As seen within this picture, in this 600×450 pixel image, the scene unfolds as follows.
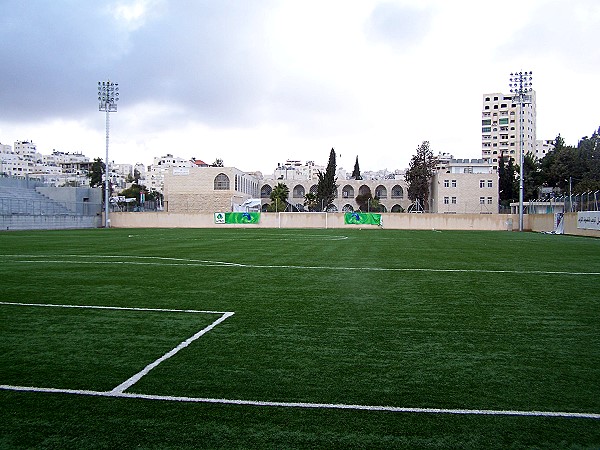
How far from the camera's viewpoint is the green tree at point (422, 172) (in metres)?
94.6

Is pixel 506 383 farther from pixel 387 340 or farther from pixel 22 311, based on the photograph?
pixel 22 311

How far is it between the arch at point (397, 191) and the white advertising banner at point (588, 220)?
79.1m

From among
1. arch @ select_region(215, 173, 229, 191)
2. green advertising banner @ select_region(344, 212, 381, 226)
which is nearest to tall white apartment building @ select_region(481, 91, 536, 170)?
arch @ select_region(215, 173, 229, 191)

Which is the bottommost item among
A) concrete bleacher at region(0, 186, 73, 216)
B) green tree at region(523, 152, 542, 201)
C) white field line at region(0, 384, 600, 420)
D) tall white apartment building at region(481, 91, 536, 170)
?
white field line at region(0, 384, 600, 420)

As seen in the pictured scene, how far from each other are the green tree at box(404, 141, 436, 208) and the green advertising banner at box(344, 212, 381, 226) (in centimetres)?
3924

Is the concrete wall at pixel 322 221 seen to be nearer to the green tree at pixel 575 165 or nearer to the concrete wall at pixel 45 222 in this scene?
the concrete wall at pixel 45 222

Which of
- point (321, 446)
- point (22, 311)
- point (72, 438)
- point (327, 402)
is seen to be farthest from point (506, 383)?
point (22, 311)

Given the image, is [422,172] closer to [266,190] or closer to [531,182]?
[531,182]

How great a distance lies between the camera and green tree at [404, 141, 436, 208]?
9456 cm

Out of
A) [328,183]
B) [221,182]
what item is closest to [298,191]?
[328,183]

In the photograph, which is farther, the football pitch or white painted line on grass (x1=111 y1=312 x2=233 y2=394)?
white painted line on grass (x1=111 y1=312 x2=233 y2=394)

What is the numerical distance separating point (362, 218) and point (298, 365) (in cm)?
5283

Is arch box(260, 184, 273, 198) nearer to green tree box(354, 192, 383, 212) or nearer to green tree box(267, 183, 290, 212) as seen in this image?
green tree box(267, 183, 290, 212)

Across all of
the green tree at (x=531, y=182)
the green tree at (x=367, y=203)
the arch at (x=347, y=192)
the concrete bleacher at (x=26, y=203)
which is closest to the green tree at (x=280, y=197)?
the arch at (x=347, y=192)
